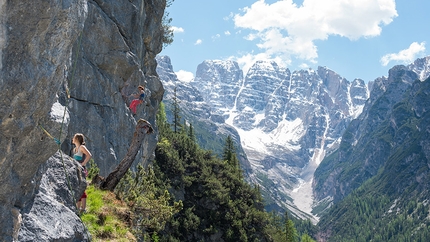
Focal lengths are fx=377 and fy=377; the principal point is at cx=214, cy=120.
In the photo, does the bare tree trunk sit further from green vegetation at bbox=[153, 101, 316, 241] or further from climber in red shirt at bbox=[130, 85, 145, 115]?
green vegetation at bbox=[153, 101, 316, 241]

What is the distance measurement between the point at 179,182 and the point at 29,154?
124 ft

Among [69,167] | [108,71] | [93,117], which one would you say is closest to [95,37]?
[108,71]

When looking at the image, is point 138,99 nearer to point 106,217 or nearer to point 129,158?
point 129,158

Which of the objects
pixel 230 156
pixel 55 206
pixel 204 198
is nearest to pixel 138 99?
pixel 204 198

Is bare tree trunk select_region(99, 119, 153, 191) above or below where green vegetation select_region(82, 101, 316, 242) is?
above

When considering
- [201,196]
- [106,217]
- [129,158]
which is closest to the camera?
[106,217]

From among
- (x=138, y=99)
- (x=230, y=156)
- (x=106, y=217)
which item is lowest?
(x=106, y=217)

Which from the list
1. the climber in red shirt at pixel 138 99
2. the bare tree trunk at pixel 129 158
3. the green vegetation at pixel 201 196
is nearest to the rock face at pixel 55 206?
the bare tree trunk at pixel 129 158

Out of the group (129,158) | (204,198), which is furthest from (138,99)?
(204,198)

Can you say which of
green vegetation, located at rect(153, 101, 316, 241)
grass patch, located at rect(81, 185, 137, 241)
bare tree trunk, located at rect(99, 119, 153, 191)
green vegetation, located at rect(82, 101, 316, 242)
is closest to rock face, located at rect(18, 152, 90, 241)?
grass patch, located at rect(81, 185, 137, 241)

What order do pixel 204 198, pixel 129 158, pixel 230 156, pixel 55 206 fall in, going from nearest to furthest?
pixel 55 206
pixel 129 158
pixel 204 198
pixel 230 156

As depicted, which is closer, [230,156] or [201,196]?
[201,196]

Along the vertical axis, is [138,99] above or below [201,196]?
above

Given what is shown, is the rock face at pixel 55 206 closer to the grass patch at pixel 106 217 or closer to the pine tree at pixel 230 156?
the grass patch at pixel 106 217
